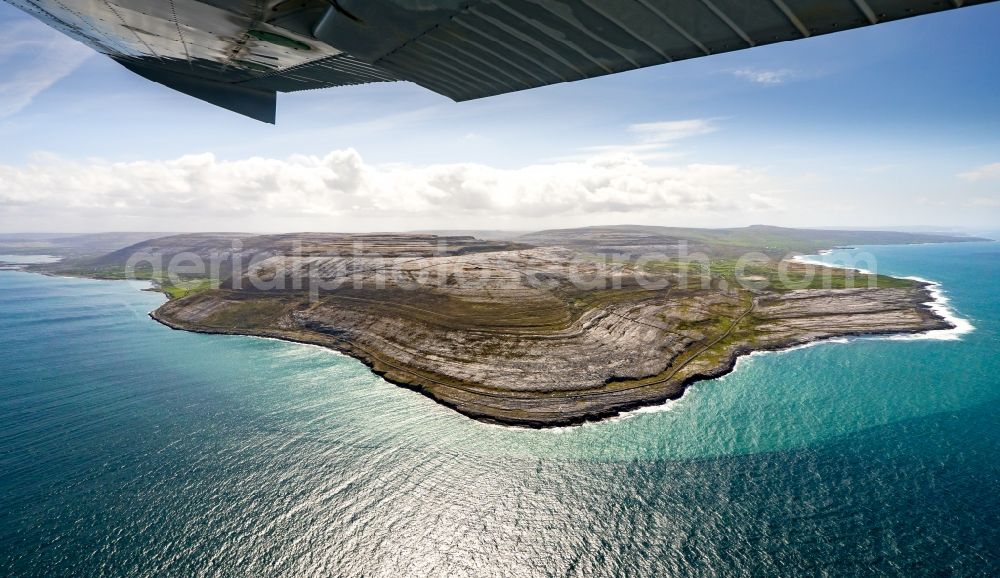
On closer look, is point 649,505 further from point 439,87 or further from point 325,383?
point 325,383

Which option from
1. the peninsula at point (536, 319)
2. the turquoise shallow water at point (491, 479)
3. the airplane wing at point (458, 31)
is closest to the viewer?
the airplane wing at point (458, 31)

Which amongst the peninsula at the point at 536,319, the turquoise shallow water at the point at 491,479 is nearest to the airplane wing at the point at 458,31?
the turquoise shallow water at the point at 491,479

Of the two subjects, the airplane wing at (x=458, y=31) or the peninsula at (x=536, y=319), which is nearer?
the airplane wing at (x=458, y=31)

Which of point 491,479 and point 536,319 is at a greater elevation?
point 536,319

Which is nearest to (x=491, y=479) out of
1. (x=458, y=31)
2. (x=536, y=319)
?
(x=458, y=31)

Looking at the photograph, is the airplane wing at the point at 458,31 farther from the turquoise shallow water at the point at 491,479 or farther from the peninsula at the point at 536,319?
the peninsula at the point at 536,319

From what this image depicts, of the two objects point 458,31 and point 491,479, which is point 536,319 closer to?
point 491,479

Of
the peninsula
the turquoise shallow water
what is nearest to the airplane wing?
the turquoise shallow water
